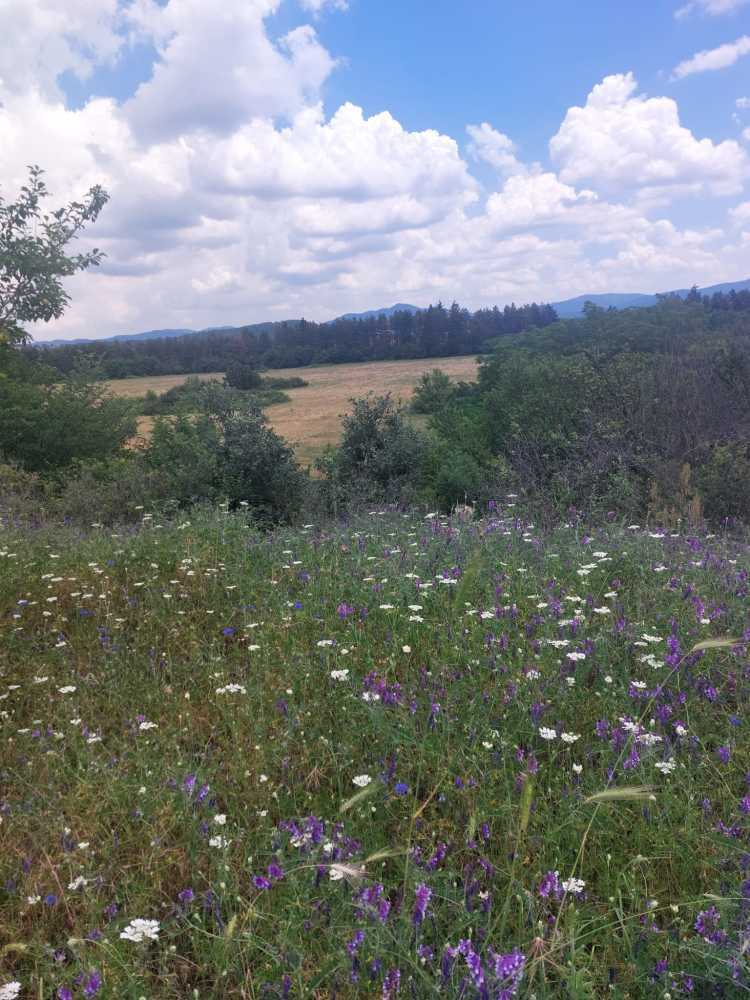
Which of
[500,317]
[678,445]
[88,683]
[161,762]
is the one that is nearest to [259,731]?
[161,762]

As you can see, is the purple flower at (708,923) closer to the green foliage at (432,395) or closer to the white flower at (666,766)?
the white flower at (666,766)

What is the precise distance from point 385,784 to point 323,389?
5702 cm

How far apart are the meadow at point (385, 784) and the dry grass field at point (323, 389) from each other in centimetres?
1349

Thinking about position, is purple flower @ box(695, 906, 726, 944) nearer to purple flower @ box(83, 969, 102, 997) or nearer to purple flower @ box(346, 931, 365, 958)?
purple flower @ box(346, 931, 365, 958)

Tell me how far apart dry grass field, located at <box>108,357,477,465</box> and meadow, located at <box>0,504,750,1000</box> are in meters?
13.5

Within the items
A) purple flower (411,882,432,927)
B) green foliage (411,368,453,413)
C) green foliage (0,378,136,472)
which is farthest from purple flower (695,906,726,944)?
green foliage (411,368,453,413)

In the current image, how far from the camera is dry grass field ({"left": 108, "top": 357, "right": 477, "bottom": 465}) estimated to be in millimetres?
32625

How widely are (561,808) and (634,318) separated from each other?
46.2 meters

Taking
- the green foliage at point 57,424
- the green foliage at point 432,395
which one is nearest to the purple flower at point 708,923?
the green foliage at point 57,424

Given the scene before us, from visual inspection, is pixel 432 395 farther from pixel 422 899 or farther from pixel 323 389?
pixel 422 899

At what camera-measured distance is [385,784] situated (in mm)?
2709

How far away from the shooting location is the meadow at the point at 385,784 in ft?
6.36

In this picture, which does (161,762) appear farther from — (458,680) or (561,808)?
(561,808)

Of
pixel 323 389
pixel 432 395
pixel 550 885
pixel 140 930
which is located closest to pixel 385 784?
pixel 550 885
